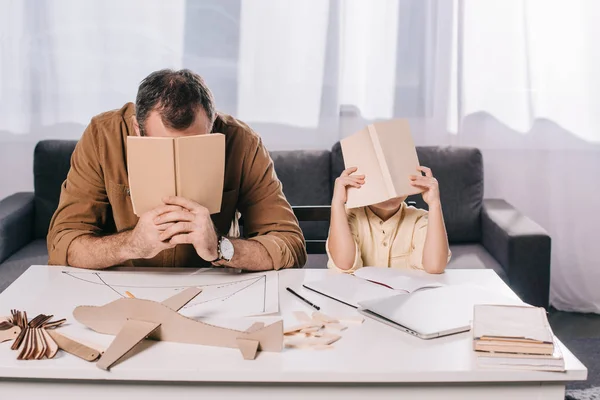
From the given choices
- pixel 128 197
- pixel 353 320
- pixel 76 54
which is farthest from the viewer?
pixel 76 54

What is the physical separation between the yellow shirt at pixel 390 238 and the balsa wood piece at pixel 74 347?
0.78 m

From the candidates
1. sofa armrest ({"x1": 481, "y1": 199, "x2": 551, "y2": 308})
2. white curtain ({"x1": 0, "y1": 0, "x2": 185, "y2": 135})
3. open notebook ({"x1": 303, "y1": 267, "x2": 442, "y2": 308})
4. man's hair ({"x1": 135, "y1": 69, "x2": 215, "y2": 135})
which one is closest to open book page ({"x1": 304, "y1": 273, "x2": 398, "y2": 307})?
open notebook ({"x1": 303, "y1": 267, "x2": 442, "y2": 308})

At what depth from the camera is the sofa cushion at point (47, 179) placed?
9.98 feet

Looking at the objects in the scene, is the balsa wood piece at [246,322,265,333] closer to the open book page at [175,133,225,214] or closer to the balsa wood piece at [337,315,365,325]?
the balsa wood piece at [337,315,365,325]

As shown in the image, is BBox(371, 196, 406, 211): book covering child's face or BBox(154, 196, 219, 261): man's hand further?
BBox(371, 196, 406, 211): book covering child's face

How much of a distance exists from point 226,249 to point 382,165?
0.38m

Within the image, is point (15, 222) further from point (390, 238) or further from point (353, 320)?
point (353, 320)

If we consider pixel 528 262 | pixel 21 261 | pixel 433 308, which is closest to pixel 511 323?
pixel 433 308

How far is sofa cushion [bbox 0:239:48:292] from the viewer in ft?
8.61

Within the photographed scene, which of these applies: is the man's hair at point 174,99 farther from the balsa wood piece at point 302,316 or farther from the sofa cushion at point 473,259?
the sofa cushion at point 473,259

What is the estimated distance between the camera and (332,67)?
329cm

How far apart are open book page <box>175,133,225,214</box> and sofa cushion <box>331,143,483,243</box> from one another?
151 centimetres

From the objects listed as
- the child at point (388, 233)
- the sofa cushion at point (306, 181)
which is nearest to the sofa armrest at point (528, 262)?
the sofa cushion at point (306, 181)

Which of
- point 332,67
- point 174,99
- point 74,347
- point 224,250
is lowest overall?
point 74,347
